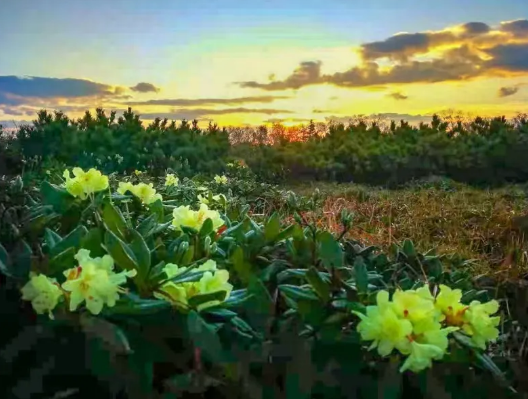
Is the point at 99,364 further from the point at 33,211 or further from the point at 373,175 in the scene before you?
the point at 373,175

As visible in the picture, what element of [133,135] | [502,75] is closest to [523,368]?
[502,75]

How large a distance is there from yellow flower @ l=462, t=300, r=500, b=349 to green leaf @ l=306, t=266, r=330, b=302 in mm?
215

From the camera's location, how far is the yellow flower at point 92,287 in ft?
3.02

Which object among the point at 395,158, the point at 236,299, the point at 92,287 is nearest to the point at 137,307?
the point at 92,287

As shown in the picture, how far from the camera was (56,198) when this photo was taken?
1423 millimetres

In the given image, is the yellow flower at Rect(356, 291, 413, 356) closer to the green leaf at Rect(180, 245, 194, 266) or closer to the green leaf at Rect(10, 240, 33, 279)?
the green leaf at Rect(180, 245, 194, 266)

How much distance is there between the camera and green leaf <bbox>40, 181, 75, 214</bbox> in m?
1.41

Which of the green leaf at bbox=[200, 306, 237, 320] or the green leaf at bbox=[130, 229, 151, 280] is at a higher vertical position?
the green leaf at bbox=[130, 229, 151, 280]

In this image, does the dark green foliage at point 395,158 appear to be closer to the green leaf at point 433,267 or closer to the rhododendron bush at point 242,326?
the green leaf at point 433,267

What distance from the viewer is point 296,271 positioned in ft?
3.87

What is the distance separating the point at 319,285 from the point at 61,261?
39cm

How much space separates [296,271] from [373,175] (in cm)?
1101

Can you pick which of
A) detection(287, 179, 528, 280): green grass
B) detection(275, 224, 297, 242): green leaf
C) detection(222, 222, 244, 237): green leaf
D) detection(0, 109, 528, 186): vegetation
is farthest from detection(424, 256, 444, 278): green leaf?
detection(0, 109, 528, 186): vegetation

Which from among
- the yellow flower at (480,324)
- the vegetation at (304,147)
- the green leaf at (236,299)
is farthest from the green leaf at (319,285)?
the vegetation at (304,147)
